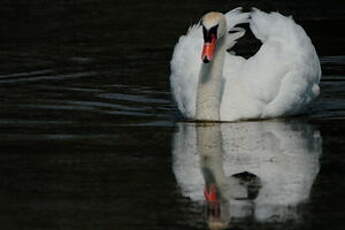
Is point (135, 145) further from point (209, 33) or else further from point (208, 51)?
point (209, 33)

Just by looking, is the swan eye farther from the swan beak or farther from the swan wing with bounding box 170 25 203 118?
the swan wing with bounding box 170 25 203 118

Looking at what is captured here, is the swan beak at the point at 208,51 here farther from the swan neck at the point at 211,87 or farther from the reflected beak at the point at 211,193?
the reflected beak at the point at 211,193

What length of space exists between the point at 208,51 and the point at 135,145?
1470 millimetres

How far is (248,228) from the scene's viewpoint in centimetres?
894

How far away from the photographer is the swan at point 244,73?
13.4m

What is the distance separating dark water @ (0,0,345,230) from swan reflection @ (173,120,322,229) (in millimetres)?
15

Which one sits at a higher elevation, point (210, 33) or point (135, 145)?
point (210, 33)

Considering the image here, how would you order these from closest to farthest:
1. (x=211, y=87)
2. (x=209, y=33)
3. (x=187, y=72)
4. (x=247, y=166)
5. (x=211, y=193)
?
(x=211, y=193) → (x=247, y=166) → (x=209, y=33) → (x=211, y=87) → (x=187, y=72)

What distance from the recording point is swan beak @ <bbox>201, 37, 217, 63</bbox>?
1300 cm

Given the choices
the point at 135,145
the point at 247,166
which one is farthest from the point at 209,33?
the point at 247,166

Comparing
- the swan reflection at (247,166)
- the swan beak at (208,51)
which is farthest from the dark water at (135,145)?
the swan beak at (208,51)

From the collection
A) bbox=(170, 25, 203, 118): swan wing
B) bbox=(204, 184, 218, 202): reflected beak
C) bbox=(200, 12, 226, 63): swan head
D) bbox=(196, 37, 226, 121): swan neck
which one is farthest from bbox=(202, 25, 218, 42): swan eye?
bbox=(204, 184, 218, 202): reflected beak

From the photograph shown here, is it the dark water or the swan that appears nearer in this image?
the dark water

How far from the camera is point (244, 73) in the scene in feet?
45.0
